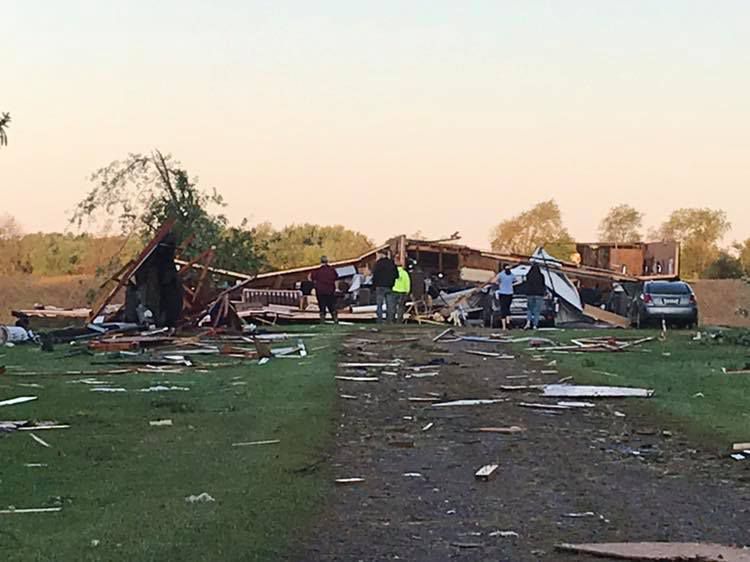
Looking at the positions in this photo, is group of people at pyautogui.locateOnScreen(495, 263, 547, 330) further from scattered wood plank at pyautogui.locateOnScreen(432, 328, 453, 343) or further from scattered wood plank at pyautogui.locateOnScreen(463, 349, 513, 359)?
scattered wood plank at pyautogui.locateOnScreen(463, 349, 513, 359)

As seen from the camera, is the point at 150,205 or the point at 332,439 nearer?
the point at 332,439

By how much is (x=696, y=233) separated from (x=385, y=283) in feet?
230

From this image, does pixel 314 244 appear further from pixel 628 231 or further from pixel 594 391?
pixel 594 391

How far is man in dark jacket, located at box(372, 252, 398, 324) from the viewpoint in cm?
3325

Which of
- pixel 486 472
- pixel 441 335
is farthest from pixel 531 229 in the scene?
pixel 486 472

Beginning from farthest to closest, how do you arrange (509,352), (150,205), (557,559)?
(150,205) < (509,352) < (557,559)

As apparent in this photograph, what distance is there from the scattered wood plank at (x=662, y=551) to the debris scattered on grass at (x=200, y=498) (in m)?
2.38

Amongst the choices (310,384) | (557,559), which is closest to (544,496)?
(557,559)

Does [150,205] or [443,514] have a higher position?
[150,205]

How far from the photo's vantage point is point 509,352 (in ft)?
75.4

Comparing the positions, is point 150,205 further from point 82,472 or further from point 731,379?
point 82,472

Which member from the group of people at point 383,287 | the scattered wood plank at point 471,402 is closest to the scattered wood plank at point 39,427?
the scattered wood plank at point 471,402

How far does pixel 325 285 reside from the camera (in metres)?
35.2

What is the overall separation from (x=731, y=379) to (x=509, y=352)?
6667mm
